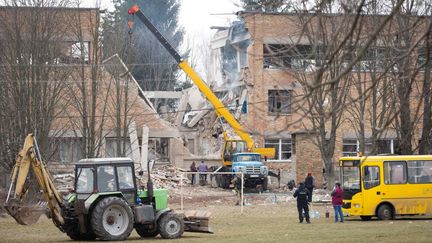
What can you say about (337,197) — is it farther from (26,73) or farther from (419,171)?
(26,73)

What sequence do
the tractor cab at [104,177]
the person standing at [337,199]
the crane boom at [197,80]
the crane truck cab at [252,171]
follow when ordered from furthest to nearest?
the crane boom at [197,80], the crane truck cab at [252,171], the person standing at [337,199], the tractor cab at [104,177]

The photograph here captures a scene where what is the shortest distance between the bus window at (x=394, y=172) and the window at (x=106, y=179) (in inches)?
518

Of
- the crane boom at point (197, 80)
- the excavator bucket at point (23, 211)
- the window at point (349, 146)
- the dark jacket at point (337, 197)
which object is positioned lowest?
the excavator bucket at point (23, 211)

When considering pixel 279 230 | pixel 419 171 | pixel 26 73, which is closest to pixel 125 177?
pixel 279 230

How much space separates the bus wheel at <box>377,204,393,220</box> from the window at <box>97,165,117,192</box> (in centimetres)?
1265

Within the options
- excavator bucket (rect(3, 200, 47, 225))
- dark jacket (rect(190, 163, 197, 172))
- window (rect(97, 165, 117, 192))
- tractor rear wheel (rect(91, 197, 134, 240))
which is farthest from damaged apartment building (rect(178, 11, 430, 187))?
excavator bucket (rect(3, 200, 47, 225))

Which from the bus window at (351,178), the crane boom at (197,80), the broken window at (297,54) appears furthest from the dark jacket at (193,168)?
the bus window at (351,178)

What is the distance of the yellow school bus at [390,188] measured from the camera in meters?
36.8

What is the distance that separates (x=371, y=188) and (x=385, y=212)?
1089mm

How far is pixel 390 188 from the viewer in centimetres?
3706

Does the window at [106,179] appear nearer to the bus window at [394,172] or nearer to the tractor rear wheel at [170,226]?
the tractor rear wheel at [170,226]

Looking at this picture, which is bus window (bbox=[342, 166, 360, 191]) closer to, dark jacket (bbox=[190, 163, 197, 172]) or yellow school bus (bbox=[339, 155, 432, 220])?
yellow school bus (bbox=[339, 155, 432, 220])

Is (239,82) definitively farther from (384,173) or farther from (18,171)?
(18,171)

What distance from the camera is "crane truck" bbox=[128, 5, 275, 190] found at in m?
54.2
